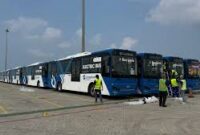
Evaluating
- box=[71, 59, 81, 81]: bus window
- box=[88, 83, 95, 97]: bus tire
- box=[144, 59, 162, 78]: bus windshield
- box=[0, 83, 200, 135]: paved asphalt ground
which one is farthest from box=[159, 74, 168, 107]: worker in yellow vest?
box=[71, 59, 81, 81]: bus window

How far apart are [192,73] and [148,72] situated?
5.99 m

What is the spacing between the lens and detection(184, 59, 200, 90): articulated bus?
29764 millimetres

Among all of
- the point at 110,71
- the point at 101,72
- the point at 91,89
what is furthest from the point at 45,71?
the point at 110,71

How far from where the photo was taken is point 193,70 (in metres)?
30.3

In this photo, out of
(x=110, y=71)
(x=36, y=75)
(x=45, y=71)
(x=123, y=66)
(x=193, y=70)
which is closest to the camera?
(x=110, y=71)

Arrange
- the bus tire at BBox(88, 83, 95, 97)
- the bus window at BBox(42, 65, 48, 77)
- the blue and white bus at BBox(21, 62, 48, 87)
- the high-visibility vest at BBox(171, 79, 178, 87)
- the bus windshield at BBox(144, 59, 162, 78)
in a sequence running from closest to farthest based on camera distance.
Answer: the high-visibility vest at BBox(171, 79, 178, 87), the bus windshield at BBox(144, 59, 162, 78), the bus tire at BBox(88, 83, 95, 97), the bus window at BBox(42, 65, 48, 77), the blue and white bus at BBox(21, 62, 48, 87)

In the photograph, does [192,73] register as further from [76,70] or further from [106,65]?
[106,65]

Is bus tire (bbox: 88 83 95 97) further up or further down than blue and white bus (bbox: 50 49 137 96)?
further down

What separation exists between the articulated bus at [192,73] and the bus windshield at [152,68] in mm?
4104

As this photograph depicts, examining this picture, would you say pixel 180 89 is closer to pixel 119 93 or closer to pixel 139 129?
pixel 119 93

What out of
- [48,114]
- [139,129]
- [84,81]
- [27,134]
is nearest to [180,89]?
[84,81]

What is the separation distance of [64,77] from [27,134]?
70.2ft

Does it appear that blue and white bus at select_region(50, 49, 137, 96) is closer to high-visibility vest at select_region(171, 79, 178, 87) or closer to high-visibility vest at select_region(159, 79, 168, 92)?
high-visibility vest at select_region(171, 79, 178, 87)

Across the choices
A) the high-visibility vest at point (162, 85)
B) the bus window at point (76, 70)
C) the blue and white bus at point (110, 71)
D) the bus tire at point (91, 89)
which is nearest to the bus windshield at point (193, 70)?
the blue and white bus at point (110, 71)
